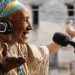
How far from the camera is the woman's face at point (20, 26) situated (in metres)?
2.04

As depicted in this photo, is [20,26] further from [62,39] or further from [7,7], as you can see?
[62,39]

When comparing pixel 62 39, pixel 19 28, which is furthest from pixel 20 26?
pixel 62 39

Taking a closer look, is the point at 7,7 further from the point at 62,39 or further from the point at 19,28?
the point at 62,39

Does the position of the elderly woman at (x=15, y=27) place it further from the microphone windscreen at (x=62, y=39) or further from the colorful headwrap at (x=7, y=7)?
the microphone windscreen at (x=62, y=39)

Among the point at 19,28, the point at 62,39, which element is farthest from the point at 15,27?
the point at 62,39

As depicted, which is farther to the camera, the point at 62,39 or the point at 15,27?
the point at 15,27

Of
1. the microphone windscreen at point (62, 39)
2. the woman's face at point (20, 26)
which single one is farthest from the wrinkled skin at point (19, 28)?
the microphone windscreen at point (62, 39)

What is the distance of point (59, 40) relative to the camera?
1.92 meters

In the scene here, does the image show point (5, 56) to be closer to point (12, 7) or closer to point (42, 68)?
point (12, 7)

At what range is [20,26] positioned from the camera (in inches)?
80.5

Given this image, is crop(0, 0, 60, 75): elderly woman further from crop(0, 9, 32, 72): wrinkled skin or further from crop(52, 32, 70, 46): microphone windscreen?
crop(52, 32, 70, 46): microphone windscreen

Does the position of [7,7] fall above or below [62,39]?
above

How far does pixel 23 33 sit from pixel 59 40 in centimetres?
20

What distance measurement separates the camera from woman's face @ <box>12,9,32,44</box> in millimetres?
2037
